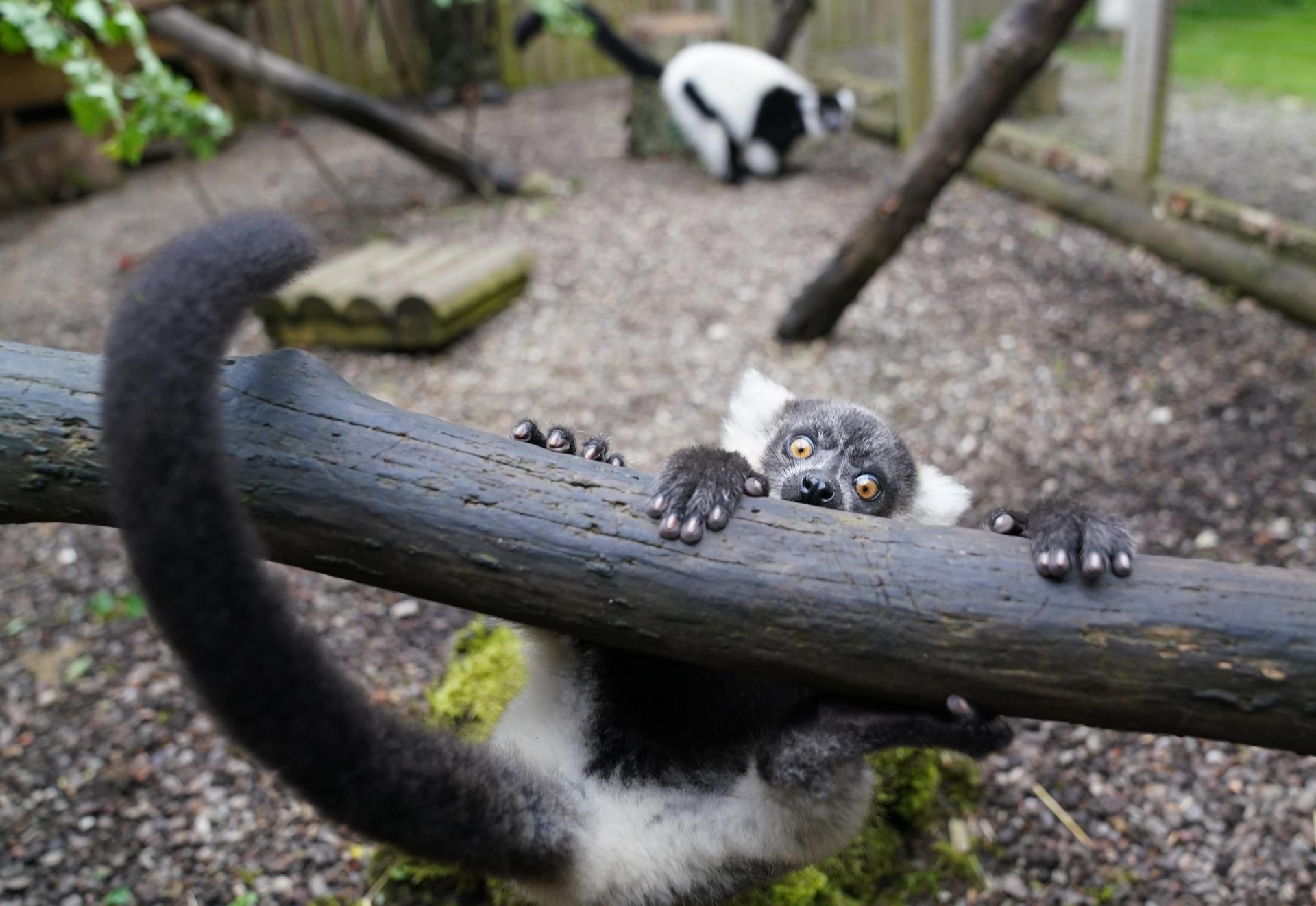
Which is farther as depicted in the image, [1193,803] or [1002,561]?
[1193,803]

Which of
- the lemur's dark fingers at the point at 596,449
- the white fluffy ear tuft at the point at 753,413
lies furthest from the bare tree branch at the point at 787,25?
the lemur's dark fingers at the point at 596,449

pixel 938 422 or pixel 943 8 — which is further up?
pixel 943 8

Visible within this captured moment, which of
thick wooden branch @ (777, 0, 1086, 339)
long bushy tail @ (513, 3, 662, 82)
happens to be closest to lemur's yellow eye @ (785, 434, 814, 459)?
thick wooden branch @ (777, 0, 1086, 339)

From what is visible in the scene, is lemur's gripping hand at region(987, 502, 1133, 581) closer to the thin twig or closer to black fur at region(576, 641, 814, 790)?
black fur at region(576, 641, 814, 790)

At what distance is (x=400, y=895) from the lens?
2857mm

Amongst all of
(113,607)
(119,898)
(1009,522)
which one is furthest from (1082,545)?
(113,607)

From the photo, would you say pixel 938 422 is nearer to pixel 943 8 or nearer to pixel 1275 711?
pixel 1275 711

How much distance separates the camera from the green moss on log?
2.80m

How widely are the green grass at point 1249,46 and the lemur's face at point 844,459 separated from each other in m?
4.46

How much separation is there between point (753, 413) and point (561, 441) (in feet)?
3.32

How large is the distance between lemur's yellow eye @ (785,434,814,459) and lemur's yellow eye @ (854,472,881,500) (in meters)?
0.16

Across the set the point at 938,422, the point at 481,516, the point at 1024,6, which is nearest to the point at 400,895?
the point at 481,516

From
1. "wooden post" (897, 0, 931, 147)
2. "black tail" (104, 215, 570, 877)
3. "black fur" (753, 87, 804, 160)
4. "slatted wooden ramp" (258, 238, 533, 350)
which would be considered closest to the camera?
"black tail" (104, 215, 570, 877)

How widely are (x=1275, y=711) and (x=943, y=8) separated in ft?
24.2
